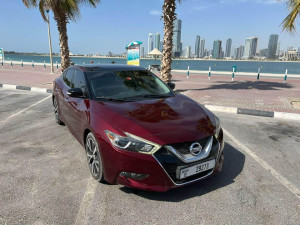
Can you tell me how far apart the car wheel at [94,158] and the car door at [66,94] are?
132 cm

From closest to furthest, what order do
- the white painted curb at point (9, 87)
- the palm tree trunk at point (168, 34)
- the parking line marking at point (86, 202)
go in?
1. the parking line marking at point (86, 202)
2. the palm tree trunk at point (168, 34)
3. the white painted curb at point (9, 87)

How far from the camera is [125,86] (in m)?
3.84

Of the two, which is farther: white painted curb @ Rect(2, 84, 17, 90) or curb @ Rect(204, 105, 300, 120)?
white painted curb @ Rect(2, 84, 17, 90)

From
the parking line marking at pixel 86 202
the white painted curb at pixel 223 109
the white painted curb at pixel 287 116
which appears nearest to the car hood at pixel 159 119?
the parking line marking at pixel 86 202

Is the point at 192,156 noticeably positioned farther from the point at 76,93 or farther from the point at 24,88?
the point at 24,88

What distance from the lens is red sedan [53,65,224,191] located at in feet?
8.20

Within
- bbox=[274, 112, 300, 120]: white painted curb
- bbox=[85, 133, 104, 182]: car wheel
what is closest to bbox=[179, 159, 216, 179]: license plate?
bbox=[85, 133, 104, 182]: car wheel

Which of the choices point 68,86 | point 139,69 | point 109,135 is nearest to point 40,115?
point 68,86

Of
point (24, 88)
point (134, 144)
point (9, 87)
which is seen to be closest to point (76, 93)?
point (134, 144)

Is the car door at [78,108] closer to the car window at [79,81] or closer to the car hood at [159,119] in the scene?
the car window at [79,81]

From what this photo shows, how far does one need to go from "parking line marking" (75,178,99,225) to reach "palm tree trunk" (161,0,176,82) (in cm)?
781

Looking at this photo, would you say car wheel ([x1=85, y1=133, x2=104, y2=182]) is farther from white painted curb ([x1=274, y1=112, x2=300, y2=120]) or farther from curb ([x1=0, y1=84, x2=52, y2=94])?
curb ([x1=0, y1=84, x2=52, y2=94])

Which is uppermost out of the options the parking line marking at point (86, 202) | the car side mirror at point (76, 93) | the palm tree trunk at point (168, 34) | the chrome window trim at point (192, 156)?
the palm tree trunk at point (168, 34)

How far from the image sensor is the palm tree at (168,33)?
964 centimetres
